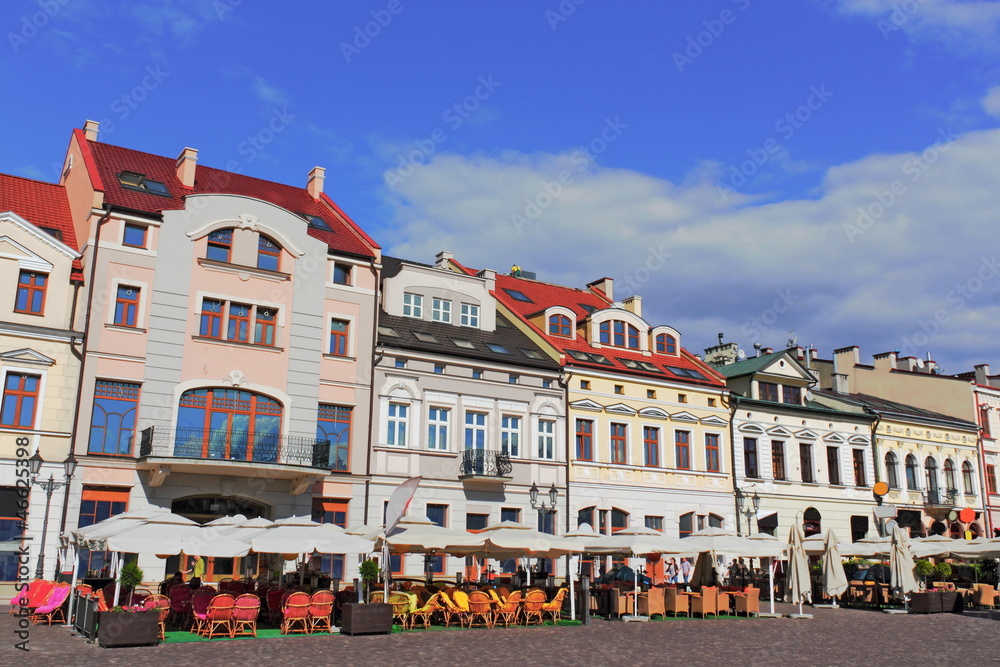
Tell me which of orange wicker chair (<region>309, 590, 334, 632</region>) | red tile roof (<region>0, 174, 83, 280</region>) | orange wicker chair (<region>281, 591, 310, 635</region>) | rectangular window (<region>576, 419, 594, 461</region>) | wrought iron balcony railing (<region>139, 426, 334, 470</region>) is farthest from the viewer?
rectangular window (<region>576, 419, 594, 461</region>)

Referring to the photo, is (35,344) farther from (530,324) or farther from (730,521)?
(730,521)

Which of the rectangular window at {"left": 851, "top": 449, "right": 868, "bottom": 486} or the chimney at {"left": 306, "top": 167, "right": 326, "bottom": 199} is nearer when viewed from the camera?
the chimney at {"left": 306, "top": 167, "right": 326, "bottom": 199}

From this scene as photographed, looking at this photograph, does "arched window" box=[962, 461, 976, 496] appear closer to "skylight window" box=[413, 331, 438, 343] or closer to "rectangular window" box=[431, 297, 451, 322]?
"rectangular window" box=[431, 297, 451, 322]

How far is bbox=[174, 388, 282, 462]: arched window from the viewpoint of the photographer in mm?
27172

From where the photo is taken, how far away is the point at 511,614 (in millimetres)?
23250

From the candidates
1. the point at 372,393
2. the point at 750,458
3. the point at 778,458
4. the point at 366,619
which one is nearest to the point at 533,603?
the point at 366,619

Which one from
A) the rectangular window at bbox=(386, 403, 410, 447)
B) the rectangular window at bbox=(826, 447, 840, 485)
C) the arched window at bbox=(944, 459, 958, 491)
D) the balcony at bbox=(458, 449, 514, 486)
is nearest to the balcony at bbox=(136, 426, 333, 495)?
the rectangular window at bbox=(386, 403, 410, 447)

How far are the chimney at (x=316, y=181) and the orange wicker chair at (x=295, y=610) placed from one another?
19595 mm

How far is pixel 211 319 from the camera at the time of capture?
28.8 metres

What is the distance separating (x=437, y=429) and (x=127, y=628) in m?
15.5

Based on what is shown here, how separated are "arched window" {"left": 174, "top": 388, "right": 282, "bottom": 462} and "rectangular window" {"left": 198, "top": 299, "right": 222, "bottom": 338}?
70.2 inches

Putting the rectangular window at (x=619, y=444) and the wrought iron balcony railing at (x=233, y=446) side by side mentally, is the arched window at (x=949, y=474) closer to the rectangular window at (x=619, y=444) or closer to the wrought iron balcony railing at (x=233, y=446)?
the rectangular window at (x=619, y=444)

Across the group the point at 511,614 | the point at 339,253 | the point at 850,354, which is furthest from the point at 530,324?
the point at 850,354

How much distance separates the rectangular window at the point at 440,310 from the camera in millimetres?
34656
